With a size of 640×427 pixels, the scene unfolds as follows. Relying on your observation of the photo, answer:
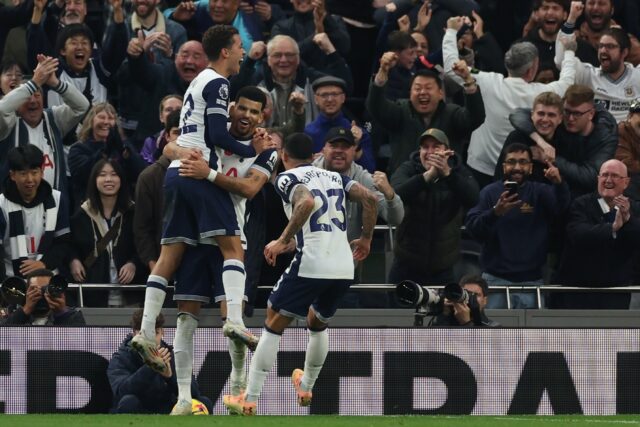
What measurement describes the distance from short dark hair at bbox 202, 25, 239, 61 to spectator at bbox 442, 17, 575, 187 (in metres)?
4.95

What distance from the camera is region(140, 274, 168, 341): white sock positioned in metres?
11.0

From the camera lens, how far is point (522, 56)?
608 inches

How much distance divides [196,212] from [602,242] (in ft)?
15.0

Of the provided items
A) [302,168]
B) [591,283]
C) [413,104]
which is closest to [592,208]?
[591,283]

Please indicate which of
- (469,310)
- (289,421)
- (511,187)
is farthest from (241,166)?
(511,187)

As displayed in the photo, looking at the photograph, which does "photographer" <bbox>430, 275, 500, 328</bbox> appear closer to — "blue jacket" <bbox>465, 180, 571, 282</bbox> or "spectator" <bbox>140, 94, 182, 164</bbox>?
"blue jacket" <bbox>465, 180, 571, 282</bbox>

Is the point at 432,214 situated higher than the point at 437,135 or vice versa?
the point at 437,135

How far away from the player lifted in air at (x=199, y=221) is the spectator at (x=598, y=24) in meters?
6.80

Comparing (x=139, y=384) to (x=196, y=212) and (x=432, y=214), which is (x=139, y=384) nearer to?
(x=196, y=212)

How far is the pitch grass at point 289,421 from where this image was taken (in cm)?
1018

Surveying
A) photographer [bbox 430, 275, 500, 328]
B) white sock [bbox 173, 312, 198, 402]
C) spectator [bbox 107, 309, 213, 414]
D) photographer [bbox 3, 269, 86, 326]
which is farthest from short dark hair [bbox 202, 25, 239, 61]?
photographer [bbox 430, 275, 500, 328]

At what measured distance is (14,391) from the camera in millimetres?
12906

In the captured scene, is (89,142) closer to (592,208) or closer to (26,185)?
(26,185)

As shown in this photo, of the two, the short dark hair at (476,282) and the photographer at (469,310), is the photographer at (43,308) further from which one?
the short dark hair at (476,282)
